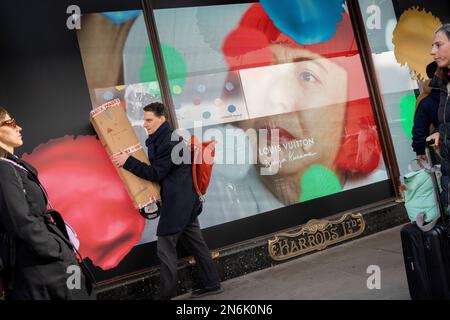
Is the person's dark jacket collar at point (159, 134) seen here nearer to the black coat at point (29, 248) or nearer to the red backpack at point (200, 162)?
the red backpack at point (200, 162)

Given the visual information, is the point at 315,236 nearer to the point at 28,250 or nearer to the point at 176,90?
the point at 176,90

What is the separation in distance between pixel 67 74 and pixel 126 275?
197cm

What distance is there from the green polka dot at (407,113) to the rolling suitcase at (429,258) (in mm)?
3148

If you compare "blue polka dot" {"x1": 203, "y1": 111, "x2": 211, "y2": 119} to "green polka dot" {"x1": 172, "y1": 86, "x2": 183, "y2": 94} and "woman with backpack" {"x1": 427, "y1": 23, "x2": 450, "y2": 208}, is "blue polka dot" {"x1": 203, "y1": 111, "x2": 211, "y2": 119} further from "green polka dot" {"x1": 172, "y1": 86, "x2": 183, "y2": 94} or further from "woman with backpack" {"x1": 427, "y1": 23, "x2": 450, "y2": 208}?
"woman with backpack" {"x1": 427, "y1": 23, "x2": 450, "y2": 208}

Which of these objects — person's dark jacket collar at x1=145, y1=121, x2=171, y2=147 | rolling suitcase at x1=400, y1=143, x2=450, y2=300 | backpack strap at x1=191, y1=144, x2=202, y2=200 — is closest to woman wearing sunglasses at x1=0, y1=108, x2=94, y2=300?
person's dark jacket collar at x1=145, y1=121, x2=171, y2=147

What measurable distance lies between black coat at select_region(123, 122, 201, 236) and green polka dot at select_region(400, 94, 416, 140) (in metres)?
3.41

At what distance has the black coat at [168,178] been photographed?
4.21 m

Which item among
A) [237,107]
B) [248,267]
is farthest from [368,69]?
[248,267]

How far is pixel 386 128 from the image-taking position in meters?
6.04

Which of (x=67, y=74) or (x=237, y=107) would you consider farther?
(x=237, y=107)

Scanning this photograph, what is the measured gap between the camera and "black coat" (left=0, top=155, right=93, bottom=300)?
249 cm

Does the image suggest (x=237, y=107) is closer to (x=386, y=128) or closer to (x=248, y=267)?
(x=248, y=267)

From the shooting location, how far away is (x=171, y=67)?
4941 mm
